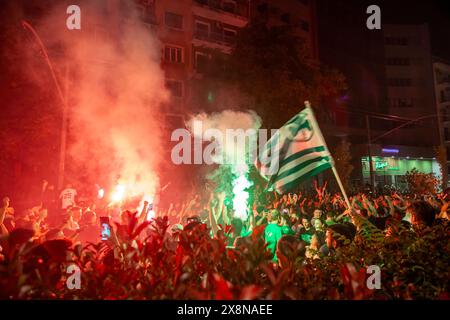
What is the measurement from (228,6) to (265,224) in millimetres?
27348

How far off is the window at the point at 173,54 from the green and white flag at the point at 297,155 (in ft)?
70.0

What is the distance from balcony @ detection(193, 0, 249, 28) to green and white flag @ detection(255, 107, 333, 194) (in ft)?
78.0

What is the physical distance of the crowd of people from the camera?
3107mm

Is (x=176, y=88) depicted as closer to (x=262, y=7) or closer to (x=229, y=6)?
(x=229, y=6)

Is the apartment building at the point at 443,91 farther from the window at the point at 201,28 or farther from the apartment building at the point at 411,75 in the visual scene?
the window at the point at 201,28

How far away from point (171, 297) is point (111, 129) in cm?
1201

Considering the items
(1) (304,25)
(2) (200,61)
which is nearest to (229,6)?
(2) (200,61)

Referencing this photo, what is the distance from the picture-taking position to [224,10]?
28.0 m

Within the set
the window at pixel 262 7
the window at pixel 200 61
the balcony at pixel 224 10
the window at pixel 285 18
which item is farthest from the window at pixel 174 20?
the window at pixel 285 18

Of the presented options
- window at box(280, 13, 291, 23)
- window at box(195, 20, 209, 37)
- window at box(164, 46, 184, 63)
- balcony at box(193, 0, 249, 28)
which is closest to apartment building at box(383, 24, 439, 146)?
window at box(280, 13, 291, 23)

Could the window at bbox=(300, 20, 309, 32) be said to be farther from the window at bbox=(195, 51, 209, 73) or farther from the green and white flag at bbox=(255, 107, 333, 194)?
the green and white flag at bbox=(255, 107, 333, 194)

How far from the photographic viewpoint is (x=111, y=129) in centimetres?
1344
